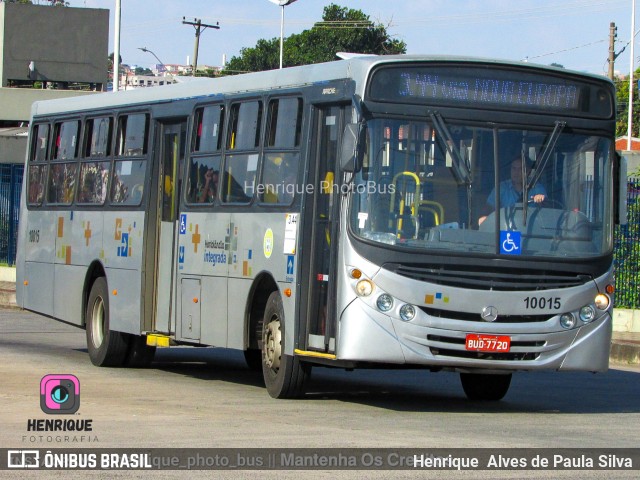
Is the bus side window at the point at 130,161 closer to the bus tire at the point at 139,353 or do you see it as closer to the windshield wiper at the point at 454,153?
the bus tire at the point at 139,353

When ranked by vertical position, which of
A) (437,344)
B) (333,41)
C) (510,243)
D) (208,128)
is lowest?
(437,344)

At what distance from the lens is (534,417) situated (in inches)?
479

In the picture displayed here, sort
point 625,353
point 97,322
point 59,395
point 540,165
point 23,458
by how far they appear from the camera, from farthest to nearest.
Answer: point 625,353
point 97,322
point 59,395
point 540,165
point 23,458

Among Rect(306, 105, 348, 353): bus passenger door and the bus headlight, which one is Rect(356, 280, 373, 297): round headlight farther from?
the bus headlight

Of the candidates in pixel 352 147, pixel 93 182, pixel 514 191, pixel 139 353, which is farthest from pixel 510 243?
pixel 93 182

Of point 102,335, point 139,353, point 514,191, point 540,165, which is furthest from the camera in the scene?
point 102,335

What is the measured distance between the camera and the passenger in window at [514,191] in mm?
11891

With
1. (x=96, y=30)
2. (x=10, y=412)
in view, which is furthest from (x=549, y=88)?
(x=96, y=30)

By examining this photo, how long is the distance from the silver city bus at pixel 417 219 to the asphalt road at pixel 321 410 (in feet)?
1.72

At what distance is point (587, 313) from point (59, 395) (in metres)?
4.86

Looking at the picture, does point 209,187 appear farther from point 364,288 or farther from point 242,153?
point 364,288

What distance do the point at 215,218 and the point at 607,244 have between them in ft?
13.7

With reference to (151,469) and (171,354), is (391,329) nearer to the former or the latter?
(151,469)

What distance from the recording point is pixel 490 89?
12180 millimetres
